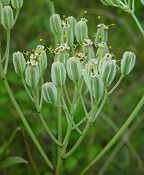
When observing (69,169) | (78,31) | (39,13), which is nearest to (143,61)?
(39,13)

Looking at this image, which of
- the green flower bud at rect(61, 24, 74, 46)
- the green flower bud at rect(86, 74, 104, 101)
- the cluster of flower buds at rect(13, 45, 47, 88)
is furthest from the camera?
the green flower bud at rect(61, 24, 74, 46)

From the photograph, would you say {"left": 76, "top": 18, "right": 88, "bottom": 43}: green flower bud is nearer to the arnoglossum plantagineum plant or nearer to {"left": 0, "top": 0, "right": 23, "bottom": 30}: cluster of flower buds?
the arnoglossum plantagineum plant

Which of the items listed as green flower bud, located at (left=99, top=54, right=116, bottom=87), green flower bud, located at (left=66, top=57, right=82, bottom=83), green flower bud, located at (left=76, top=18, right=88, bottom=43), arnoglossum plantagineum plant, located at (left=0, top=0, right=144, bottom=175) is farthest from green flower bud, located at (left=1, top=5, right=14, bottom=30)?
green flower bud, located at (left=99, top=54, right=116, bottom=87)

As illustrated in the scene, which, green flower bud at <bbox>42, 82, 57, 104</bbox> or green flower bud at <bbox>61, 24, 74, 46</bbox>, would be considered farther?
green flower bud at <bbox>61, 24, 74, 46</bbox>

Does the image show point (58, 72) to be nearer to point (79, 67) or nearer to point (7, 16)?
point (79, 67)

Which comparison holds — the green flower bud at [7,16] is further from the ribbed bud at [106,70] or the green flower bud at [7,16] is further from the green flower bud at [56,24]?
the ribbed bud at [106,70]

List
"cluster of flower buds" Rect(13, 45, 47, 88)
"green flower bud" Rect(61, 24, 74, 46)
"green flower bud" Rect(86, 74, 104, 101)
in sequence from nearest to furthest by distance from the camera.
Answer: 1. "green flower bud" Rect(86, 74, 104, 101)
2. "cluster of flower buds" Rect(13, 45, 47, 88)
3. "green flower bud" Rect(61, 24, 74, 46)

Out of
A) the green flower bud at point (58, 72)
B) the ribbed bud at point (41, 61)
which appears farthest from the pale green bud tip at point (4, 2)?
the green flower bud at point (58, 72)

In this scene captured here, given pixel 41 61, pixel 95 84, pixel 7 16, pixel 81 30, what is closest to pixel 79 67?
pixel 95 84

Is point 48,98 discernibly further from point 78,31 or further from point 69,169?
point 69,169

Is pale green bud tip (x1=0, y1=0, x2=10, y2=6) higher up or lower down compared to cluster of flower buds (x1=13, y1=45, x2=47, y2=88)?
higher up
